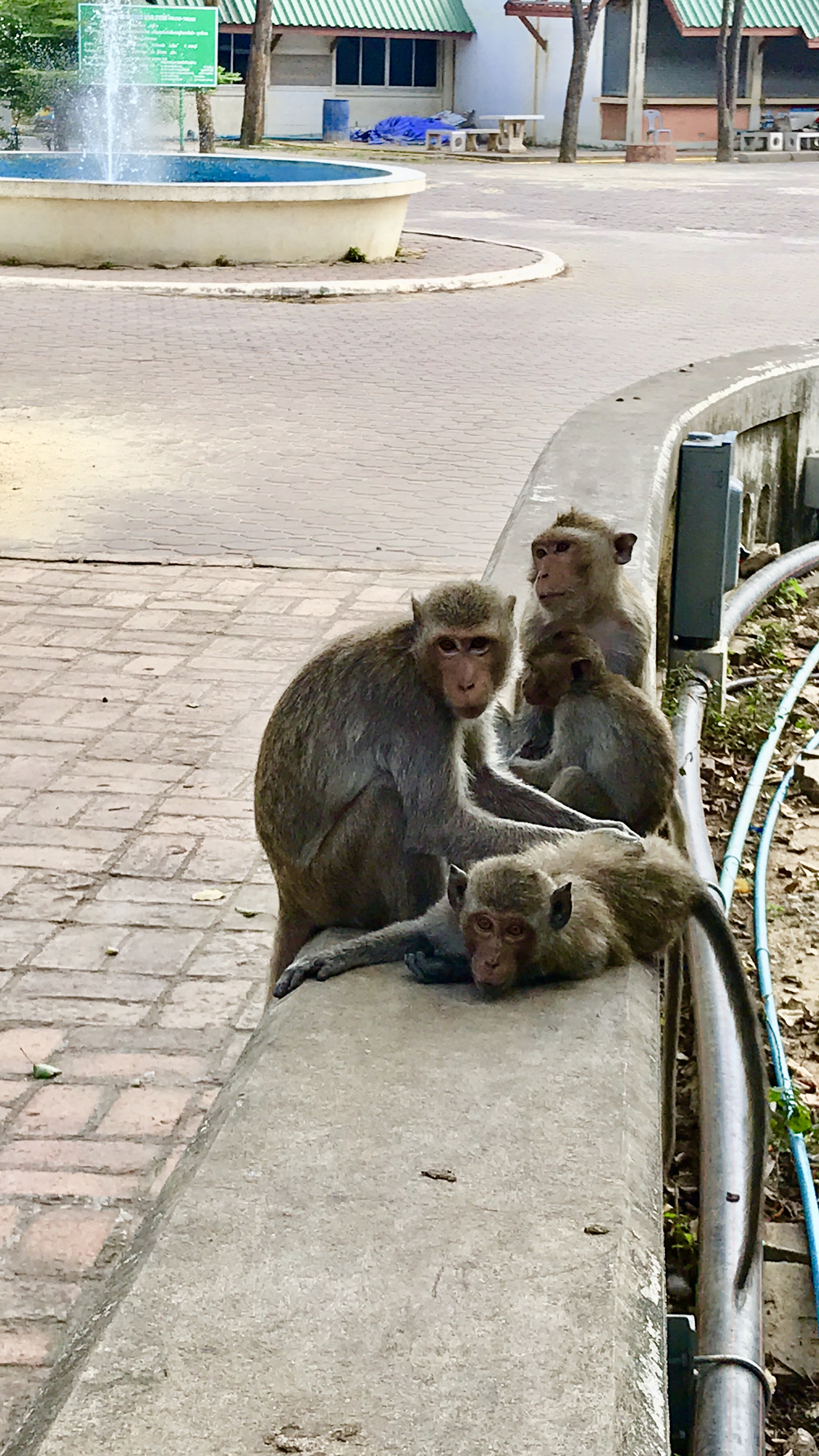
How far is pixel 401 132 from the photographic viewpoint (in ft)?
142

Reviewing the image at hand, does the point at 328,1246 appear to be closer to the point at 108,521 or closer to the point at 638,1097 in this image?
the point at 638,1097

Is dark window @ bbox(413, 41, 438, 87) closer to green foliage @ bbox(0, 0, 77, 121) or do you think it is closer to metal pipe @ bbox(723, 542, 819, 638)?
green foliage @ bbox(0, 0, 77, 121)

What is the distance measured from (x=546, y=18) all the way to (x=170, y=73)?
21498 millimetres

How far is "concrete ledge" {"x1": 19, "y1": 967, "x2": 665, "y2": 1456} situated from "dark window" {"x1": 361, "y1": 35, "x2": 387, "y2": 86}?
4670cm

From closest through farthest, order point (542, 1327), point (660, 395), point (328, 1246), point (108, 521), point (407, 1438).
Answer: point (407, 1438) < point (542, 1327) < point (328, 1246) < point (660, 395) < point (108, 521)

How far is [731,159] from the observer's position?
39.8m

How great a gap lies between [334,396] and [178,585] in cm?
480

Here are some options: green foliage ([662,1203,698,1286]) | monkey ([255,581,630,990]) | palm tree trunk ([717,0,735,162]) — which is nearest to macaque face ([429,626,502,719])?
monkey ([255,581,630,990])

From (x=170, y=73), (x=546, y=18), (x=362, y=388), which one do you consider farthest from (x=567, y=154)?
(x=362, y=388)

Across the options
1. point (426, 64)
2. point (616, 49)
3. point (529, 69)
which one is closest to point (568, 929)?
point (616, 49)

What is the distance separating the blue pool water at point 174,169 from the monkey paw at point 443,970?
2015cm

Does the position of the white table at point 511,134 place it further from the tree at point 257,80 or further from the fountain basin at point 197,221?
the fountain basin at point 197,221

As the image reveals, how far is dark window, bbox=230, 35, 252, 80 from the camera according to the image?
1726 inches

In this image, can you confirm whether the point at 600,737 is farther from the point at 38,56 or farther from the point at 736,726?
the point at 38,56
